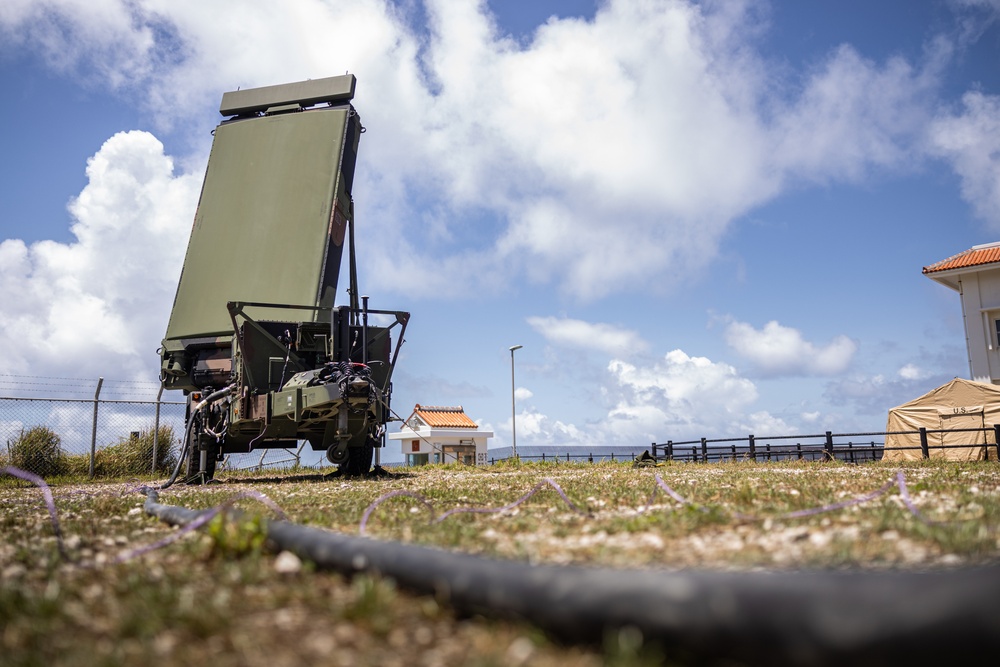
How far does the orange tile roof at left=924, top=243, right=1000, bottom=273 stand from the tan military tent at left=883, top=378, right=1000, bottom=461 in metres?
6.20

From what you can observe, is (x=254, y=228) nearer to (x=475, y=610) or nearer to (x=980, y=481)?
(x=980, y=481)

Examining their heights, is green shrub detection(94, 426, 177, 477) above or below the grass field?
above

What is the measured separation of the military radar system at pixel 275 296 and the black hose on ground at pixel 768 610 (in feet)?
33.2

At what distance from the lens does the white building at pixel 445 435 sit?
123ft

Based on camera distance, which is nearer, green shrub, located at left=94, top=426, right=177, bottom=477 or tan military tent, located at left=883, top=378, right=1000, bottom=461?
green shrub, located at left=94, top=426, right=177, bottom=477

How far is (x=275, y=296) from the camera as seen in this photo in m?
14.4

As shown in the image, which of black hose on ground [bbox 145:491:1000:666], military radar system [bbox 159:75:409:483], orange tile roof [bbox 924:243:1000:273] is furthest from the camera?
orange tile roof [bbox 924:243:1000:273]

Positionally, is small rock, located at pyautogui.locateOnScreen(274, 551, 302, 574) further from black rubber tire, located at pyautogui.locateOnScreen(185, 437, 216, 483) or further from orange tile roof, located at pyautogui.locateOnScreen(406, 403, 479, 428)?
orange tile roof, located at pyautogui.locateOnScreen(406, 403, 479, 428)

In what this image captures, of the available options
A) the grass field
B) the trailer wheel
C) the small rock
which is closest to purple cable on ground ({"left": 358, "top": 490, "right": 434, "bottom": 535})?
the grass field

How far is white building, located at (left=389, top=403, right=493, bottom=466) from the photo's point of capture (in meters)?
37.4

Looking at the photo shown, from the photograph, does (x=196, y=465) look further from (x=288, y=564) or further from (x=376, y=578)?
(x=376, y=578)

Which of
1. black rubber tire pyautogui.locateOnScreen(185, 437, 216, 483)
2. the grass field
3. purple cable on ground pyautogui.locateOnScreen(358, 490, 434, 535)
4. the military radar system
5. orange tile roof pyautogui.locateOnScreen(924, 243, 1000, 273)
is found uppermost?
orange tile roof pyautogui.locateOnScreen(924, 243, 1000, 273)

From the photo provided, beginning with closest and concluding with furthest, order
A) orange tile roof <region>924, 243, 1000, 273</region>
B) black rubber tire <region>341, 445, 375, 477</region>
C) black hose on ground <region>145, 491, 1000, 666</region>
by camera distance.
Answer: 1. black hose on ground <region>145, 491, 1000, 666</region>
2. black rubber tire <region>341, 445, 375, 477</region>
3. orange tile roof <region>924, 243, 1000, 273</region>

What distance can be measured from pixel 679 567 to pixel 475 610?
941 mm
